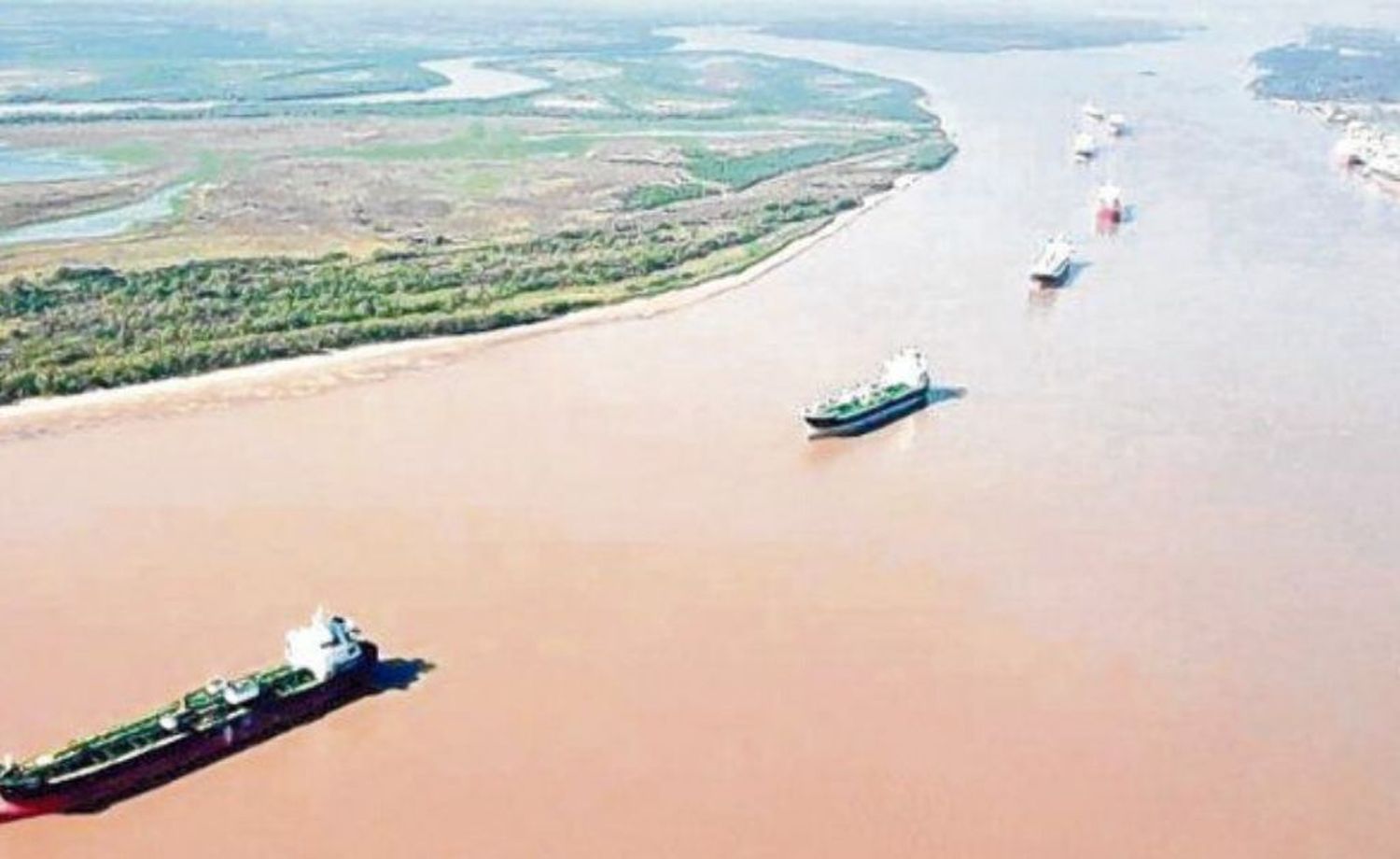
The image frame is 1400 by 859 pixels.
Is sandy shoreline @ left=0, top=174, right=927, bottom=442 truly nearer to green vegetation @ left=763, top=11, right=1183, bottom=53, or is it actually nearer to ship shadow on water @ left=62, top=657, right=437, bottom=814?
ship shadow on water @ left=62, top=657, right=437, bottom=814

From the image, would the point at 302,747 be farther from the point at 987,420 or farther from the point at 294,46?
the point at 294,46

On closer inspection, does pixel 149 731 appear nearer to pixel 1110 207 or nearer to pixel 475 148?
pixel 1110 207

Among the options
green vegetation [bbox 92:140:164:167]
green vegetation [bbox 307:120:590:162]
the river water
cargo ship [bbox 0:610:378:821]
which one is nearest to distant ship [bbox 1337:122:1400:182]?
the river water

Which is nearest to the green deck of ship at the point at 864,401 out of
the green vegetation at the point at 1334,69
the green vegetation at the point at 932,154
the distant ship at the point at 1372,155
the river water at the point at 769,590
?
the river water at the point at 769,590

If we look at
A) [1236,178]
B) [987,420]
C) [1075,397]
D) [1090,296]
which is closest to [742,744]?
[987,420]

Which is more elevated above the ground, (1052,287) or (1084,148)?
(1084,148)

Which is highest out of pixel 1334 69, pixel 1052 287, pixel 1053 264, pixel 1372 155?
pixel 1334 69

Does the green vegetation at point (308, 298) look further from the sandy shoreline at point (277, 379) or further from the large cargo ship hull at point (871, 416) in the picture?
the large cargo ship hull at point (871, 416)

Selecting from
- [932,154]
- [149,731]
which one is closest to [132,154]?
[932,154]
